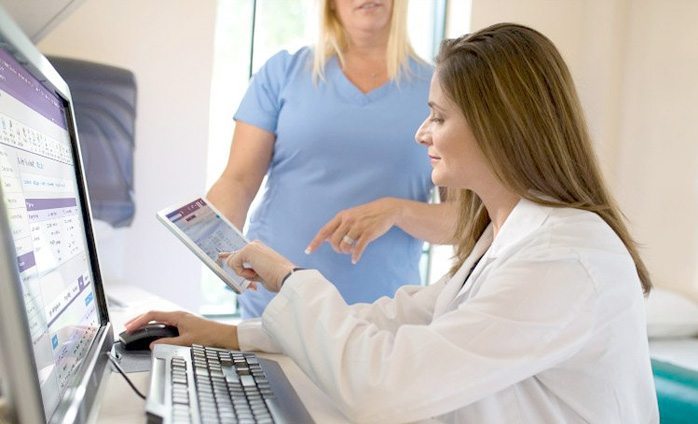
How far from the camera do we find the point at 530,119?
99cm

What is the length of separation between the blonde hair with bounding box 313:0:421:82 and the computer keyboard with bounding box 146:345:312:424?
829 millimetres

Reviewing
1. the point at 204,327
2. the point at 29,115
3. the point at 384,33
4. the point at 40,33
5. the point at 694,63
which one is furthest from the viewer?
the point at 694,63

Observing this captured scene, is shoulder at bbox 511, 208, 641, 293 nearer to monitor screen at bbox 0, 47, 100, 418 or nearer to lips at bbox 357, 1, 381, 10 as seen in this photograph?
monitor screen at bbox 0, 47, 100, 418

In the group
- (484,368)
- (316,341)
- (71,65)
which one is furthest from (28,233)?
(71,65)

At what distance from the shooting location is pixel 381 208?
145 centimetres

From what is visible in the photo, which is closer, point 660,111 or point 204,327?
point 204,327

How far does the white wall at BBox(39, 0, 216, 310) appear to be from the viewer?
7.73ft

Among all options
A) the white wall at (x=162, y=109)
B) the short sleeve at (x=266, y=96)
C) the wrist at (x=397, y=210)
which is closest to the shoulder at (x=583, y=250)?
the wrist at (x=397, y=210)

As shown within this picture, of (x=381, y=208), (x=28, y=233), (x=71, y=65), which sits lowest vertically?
(x=381, y=208)

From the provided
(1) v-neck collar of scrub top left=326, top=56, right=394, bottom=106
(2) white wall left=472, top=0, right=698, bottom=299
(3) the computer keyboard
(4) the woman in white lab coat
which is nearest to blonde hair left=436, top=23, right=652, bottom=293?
(4) the woman in white lab coat

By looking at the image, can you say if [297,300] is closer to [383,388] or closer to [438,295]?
[383,388]

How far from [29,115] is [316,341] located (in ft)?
1.31

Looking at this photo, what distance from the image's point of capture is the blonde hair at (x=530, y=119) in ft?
3.26

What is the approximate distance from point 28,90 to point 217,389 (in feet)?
1.19
